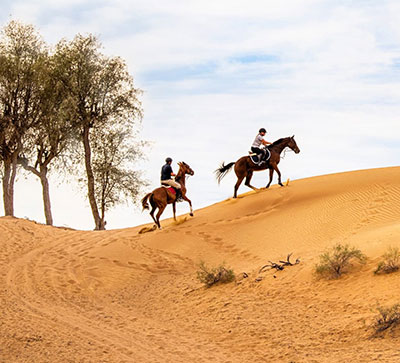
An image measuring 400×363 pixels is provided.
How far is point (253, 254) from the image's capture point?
23312mm

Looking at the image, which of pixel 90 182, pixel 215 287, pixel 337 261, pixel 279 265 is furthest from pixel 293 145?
pixel 90 182

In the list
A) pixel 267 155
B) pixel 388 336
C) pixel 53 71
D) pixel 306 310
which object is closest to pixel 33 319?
pixel 306 310

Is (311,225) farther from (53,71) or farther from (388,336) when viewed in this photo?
(53,71)

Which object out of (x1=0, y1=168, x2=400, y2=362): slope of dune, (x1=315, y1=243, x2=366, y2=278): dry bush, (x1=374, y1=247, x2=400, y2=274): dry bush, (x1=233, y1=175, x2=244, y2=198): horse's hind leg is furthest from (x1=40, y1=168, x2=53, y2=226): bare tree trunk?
(x1=374, y1=247, x2=400, y2=274): dry bush

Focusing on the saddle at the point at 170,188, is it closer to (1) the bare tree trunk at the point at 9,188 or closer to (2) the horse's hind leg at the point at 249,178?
(2) the horse's hind leg at the point at 249,178

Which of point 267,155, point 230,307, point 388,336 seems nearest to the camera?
point 388,336

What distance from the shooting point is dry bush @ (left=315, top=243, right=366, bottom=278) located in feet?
59.0

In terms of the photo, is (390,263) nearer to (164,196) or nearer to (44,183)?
(164,196)

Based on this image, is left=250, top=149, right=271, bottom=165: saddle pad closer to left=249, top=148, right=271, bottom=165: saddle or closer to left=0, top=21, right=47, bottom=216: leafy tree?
left=249, top=148, right=271, bottom=165: saddle

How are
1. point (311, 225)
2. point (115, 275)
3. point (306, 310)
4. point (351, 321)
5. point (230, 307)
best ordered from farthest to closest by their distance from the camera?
point (311, 225) < point (115, 275) < point (230, 307) < point (306, 310) < point (351, 321)

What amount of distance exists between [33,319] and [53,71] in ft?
94.9

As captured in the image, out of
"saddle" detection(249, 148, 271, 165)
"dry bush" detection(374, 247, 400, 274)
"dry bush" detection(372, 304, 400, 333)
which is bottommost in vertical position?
"dry bush" detection(372, 304, 400, 333)

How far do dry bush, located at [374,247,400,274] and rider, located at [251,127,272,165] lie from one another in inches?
483

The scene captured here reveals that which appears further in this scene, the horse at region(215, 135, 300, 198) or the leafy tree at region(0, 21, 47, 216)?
the leafy tree at region(0, 21, 47, 216)
